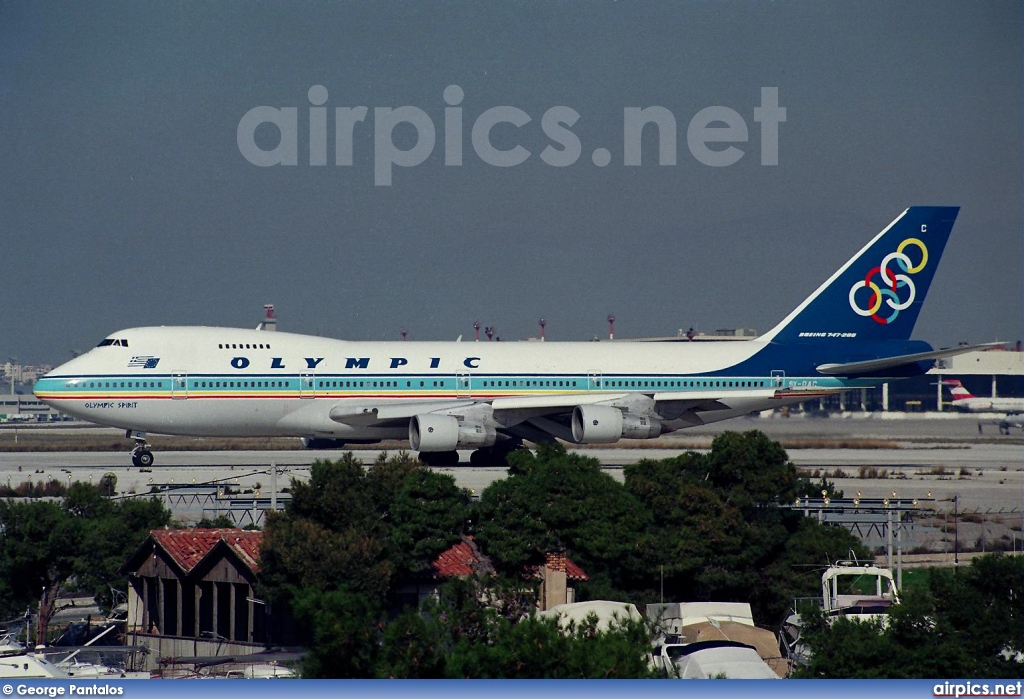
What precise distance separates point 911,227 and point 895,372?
21.0 ft

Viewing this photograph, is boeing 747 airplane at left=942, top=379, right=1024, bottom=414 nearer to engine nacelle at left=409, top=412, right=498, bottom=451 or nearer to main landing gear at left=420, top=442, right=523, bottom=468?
main landing gear at left=420, top=442, right=523, bottom=468

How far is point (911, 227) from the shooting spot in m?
48.3

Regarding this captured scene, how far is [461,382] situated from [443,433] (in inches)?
131

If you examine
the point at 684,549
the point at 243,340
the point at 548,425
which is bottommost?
the point at 684,549

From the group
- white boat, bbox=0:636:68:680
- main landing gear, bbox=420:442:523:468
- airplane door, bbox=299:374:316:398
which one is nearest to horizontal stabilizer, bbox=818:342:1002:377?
main landing gear, bbox=420:442:523:468

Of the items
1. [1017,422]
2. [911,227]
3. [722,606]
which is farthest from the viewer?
[1017,422]

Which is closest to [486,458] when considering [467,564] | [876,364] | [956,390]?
[876,364]

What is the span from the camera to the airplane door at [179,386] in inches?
1593

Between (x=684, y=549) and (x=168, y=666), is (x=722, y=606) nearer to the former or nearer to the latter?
(x=684, y=549)

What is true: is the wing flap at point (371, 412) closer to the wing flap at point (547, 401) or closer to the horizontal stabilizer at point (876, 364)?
the wing flap at point (547, 401)

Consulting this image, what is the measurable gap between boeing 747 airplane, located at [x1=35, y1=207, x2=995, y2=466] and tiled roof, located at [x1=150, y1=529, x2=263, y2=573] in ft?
50.7

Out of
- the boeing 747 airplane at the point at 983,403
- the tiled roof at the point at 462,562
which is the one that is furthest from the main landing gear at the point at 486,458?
the boeing 747 airplane at the point at 983,403

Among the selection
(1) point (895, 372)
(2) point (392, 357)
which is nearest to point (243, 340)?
(2) point (392, 357)

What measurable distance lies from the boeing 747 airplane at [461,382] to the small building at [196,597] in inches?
620
